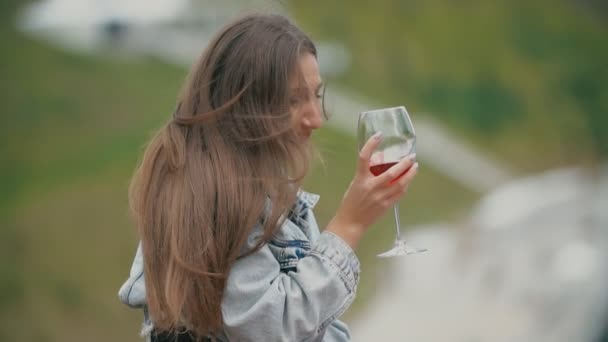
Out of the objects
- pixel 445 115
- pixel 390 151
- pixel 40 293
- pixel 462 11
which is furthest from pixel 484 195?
pixel 390 151

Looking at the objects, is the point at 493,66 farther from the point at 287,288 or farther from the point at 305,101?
the point at 287,288

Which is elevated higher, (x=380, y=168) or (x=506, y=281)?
(x=380, y=168)

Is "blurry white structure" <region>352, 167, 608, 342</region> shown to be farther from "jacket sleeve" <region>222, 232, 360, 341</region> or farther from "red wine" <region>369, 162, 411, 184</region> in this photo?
"jacket sleeve" <region>222, 232, 360, 341</region>

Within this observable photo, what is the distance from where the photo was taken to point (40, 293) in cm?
611

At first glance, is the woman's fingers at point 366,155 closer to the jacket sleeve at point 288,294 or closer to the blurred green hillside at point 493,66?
the jacket sleeve at point 288,294

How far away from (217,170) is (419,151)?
23.3 feet

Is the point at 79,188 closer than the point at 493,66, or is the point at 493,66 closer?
the point at 79,188

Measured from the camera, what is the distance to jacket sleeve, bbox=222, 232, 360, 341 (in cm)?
153

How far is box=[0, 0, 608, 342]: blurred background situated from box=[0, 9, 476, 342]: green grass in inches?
0.6

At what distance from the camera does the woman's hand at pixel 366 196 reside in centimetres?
162

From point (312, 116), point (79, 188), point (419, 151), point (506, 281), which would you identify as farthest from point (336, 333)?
point (419, 151)

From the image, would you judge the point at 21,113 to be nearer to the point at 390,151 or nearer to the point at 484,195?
the point at 484,195

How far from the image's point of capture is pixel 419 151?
8617 millimetres

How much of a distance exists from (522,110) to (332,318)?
7.90m
